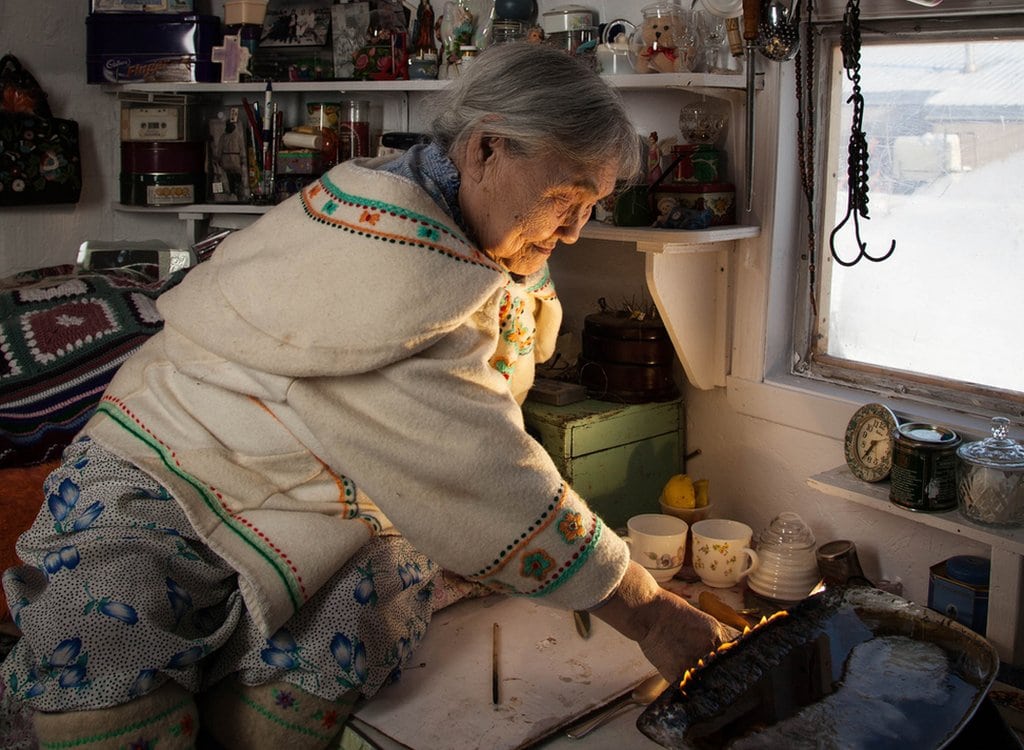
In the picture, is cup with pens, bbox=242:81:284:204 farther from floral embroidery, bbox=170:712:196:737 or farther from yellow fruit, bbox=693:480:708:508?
floral embroidery, bbox=170:712:196:737

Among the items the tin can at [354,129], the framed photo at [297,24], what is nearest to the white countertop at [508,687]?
the tin can at [354,129]

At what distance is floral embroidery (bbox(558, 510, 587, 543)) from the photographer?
4.43ft

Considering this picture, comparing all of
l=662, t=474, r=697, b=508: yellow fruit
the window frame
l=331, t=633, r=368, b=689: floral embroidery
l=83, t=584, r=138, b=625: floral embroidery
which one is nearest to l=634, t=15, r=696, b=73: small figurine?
the window frame

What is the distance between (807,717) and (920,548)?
575mm

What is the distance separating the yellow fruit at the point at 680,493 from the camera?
1945mm

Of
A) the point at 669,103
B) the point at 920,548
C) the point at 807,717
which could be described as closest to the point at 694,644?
the point at 807,717

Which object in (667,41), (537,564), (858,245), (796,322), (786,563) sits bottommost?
(786,563)

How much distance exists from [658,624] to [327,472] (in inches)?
19.3

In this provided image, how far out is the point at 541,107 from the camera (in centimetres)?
139

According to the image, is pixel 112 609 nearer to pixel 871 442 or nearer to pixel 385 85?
pixel 871 442

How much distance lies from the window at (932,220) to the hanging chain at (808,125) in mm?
41

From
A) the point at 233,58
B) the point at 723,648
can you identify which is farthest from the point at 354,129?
the point at 723,648

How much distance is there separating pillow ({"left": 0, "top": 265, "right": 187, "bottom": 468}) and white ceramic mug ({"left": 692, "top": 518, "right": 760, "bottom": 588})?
1041 millimetres

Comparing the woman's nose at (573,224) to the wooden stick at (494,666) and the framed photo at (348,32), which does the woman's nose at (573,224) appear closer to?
the wooden stick at (494,666)
